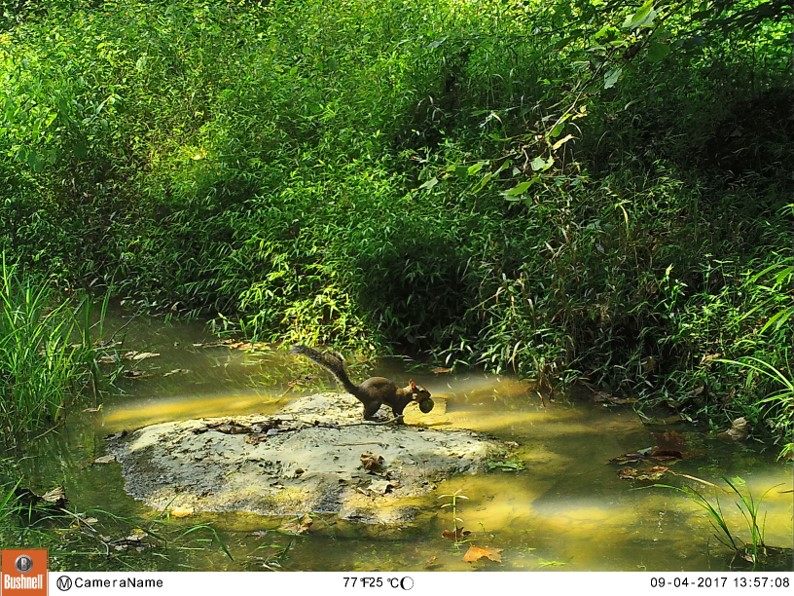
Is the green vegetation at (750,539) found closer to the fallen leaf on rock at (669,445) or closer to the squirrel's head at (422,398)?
the fallen leaf on rock at (669,445)

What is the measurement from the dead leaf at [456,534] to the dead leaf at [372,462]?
1.64 ft

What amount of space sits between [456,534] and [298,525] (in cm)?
54

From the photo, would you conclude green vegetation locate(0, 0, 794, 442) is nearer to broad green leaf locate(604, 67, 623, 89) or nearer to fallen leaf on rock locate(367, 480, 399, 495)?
broad green leaf locate(604, 67, 623, 89)

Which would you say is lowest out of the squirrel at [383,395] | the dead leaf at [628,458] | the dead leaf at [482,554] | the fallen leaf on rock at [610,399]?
the fallen leaf on rock at [610,399]

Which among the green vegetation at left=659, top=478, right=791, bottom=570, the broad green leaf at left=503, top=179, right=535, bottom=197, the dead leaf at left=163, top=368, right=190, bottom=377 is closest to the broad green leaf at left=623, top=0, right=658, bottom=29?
the broad green leaf at left=503, top=179, right=535, bottom=197

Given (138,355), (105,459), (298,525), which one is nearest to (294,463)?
(298,525)

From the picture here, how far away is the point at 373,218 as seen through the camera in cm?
572

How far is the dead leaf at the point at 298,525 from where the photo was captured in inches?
128

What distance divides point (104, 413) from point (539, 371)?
210cm

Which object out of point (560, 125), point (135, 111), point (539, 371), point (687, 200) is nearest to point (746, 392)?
point (539, 371)

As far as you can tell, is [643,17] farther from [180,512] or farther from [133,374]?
[133,374]

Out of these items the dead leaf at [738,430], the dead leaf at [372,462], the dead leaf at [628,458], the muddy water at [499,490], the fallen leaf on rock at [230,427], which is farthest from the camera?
the dead leaf at [738,430]
